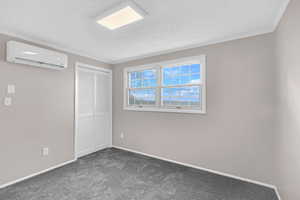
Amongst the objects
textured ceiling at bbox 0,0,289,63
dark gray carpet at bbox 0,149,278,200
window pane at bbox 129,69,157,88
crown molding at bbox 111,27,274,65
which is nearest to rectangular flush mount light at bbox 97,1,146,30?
textured ceiling at bbox 0,0,289,63

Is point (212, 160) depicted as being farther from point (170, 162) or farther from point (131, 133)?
point (131, 133)

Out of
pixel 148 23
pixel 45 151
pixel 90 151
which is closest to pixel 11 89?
pixel 45 151

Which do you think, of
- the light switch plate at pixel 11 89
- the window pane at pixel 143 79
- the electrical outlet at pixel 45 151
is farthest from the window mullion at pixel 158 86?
the light switch plate at pixel 11 89

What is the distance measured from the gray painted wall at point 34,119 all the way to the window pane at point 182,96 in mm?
2098

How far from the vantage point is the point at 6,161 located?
2189 millimetres

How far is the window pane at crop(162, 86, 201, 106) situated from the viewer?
2831 millimetres

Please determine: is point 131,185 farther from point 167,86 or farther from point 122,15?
point 122,15

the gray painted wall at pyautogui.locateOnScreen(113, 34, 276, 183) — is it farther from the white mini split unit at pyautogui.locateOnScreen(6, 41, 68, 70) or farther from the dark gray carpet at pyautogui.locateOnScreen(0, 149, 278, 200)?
the white mini split unit at pyautogui.locateOnScreen(6, 41, 68, 70)

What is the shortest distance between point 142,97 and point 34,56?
2250 millimetres

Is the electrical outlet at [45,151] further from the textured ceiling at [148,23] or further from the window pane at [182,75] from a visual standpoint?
the window pane at [182,75]

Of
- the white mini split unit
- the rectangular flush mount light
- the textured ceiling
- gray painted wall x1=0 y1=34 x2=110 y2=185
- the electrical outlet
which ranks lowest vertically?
the electrical outlet

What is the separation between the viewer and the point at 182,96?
299 centimetres

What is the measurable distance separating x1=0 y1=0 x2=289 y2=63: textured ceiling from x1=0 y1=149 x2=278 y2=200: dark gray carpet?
7.88 ft

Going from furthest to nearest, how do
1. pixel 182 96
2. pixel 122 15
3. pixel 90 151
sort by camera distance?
pixel 90 151, pixel 182 96, pixel 122 15
